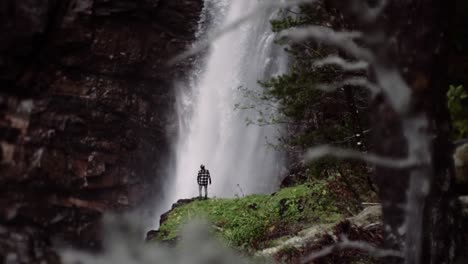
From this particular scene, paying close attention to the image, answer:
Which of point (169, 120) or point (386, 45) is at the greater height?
point (169, 120)

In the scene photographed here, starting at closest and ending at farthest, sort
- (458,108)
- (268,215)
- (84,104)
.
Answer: (458,108) → (268,215) → (84,104)

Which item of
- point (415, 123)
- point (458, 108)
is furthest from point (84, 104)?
point (415, 123)

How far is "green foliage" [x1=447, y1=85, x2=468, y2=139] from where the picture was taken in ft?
12.0

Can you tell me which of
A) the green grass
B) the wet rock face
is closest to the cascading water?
the wet rock face

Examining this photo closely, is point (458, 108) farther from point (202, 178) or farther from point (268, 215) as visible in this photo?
point (202, 178)

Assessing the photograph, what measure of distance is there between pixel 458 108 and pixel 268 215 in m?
6.61

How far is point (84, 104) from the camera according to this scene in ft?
69.3

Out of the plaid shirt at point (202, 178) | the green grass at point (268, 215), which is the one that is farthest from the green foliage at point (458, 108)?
the plaid shirt at point (202, 178)

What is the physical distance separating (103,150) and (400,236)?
817 inches

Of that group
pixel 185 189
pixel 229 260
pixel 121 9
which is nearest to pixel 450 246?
pixel 229 260

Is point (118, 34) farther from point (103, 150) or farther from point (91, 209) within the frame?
point (91, 209)

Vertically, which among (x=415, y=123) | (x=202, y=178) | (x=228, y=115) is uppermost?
(x=228, y=115)

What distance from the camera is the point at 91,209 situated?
2055 cm

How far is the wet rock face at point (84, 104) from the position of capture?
1816 cm
